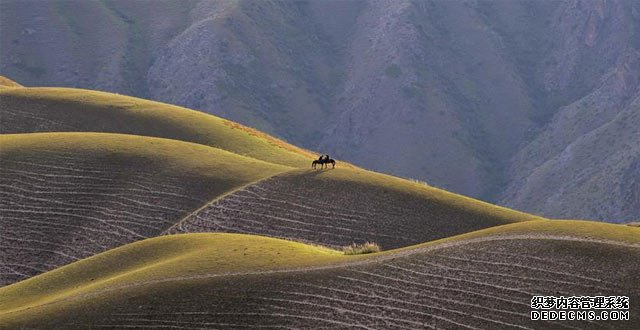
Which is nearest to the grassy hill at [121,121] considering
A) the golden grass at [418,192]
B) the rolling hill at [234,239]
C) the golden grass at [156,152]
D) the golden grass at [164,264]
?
the rolling hill at [234,239]

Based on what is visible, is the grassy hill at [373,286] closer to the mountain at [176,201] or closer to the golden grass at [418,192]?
the mountain at [176,201]

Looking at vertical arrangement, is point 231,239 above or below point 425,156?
below

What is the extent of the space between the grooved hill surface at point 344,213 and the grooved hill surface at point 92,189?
2.51m

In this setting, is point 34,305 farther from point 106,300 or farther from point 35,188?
point 35,188

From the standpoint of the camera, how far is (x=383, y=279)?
110ft

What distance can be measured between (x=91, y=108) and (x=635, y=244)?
169 ft

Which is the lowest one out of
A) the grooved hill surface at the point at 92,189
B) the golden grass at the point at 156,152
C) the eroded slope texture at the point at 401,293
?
the eroded slope texture at the point at 401,293

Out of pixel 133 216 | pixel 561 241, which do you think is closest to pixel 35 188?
pixel 133 216

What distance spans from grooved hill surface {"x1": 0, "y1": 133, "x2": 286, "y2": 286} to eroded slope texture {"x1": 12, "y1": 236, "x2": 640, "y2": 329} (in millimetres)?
16641

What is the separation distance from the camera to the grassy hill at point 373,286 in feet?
103

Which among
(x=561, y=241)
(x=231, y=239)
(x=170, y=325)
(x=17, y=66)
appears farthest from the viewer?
(x=17, y=66)

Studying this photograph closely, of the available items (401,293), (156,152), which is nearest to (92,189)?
(156,152)

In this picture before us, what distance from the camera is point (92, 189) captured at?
180ft

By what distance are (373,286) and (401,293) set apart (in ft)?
3.56
